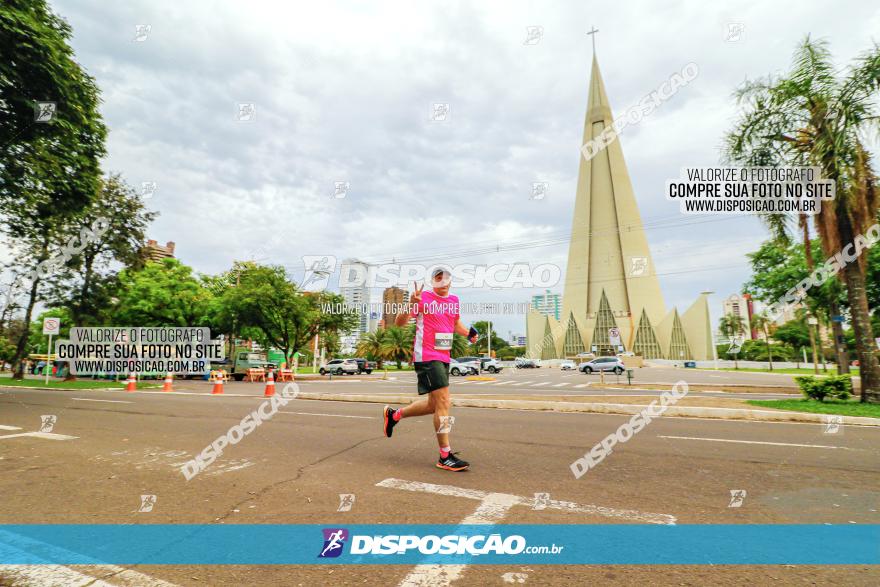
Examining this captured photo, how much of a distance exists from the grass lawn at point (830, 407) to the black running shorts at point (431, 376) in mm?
9941

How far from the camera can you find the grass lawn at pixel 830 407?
30.3ft

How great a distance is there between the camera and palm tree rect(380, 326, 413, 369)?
5088 cm

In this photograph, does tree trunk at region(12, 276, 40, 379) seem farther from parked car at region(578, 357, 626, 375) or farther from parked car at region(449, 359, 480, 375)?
parked car at region(578, 357, 626, 375)

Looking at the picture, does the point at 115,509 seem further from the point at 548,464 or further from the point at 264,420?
the point at 264,420

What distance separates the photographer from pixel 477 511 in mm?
3188

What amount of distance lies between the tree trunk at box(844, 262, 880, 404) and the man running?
496 inches

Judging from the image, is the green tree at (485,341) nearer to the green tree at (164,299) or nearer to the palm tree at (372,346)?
the palm tree at (372,346)

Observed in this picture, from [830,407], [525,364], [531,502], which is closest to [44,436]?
[531,502]

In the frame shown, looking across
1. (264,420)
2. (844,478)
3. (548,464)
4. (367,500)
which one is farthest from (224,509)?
(844,478)

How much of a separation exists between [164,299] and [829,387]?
3620cm

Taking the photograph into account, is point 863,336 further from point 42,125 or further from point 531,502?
point 42,125

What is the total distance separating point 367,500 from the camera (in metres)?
3.44

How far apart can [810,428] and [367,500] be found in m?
8.74

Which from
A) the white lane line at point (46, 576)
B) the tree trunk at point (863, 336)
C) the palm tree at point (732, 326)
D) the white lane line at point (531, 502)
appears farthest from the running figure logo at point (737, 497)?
the palm tree at point (732, 326)
